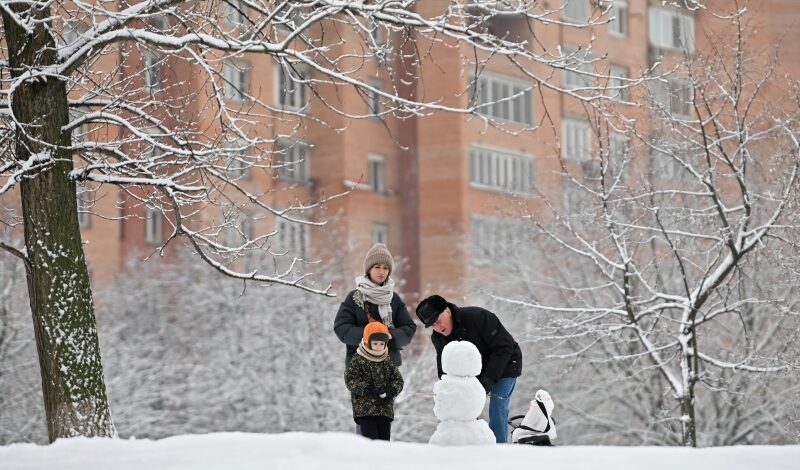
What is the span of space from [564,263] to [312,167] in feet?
73.6

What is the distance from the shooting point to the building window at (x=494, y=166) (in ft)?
176

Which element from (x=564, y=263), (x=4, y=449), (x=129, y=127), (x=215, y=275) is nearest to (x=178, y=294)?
(x=215, y=275)

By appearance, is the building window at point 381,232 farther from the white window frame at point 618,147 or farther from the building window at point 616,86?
the building window at point 616,86

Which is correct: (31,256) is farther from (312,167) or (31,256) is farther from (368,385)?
(312,167)

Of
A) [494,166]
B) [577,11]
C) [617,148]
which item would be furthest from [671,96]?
[577,11]

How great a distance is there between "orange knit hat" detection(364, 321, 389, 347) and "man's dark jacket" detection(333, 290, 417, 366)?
0.27m

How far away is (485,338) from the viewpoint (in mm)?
11766

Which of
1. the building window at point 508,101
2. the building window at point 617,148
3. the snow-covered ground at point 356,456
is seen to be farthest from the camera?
the building window at point 508,101

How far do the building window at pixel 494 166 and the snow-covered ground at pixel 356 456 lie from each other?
44.3m

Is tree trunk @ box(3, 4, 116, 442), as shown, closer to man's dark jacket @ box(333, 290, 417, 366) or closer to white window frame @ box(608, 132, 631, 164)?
man's dark jacket @ box(333, 290, 417, 366)

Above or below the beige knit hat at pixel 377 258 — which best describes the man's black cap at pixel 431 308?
below

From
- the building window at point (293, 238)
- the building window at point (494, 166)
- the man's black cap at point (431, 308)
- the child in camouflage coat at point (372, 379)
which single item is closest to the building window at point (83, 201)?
the child in camouflage coat at point (372, 379)

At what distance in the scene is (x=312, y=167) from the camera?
2112 inches

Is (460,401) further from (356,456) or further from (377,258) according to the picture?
(377,258)
